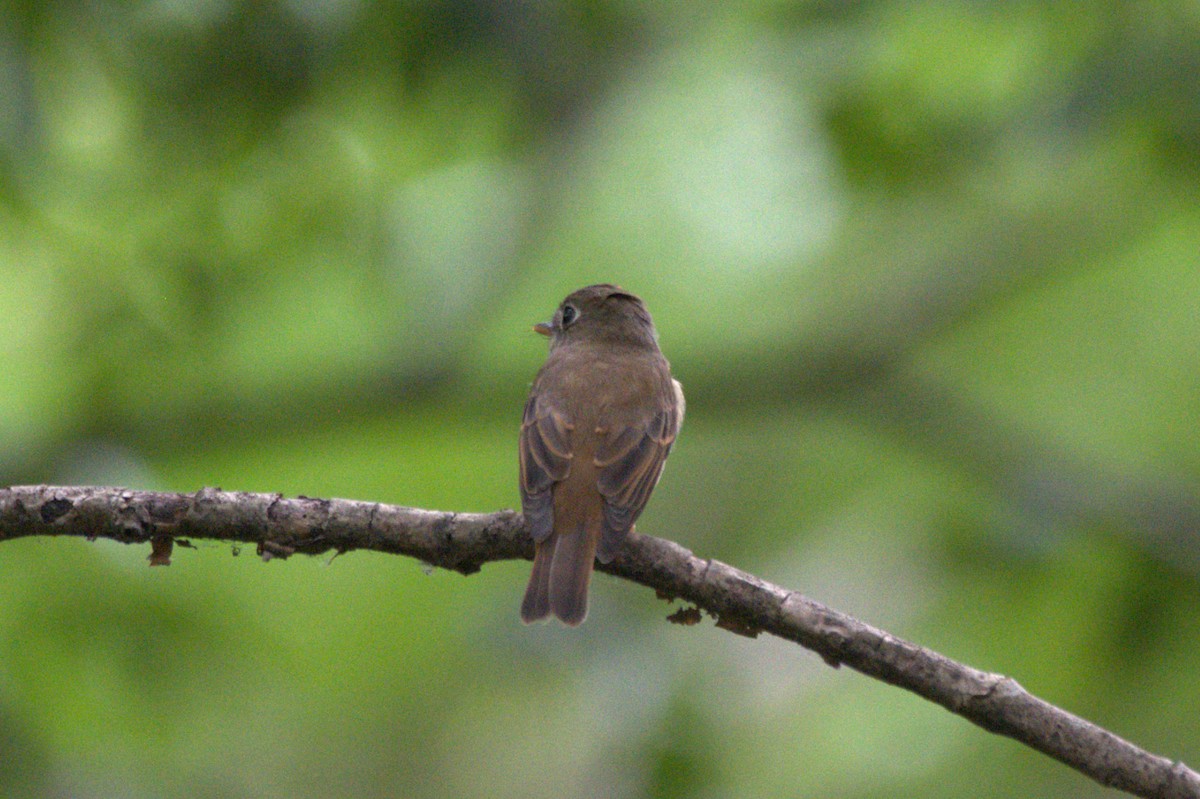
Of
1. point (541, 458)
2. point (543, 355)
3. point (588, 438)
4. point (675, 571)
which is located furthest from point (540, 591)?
point (543, 355)

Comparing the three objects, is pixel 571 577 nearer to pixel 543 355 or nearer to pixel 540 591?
pixel 540 591

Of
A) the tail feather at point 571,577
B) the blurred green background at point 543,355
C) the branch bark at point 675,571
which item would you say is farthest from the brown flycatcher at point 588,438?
the blurred green background at point 543,355

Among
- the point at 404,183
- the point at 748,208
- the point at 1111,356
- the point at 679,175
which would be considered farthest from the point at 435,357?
the point at 1111,356

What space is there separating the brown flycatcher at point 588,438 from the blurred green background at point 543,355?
961mm

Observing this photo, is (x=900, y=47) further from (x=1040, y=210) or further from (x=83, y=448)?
(x=83, y=448)

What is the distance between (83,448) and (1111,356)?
22.3 feet

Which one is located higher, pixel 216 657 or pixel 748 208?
pixel 748 208

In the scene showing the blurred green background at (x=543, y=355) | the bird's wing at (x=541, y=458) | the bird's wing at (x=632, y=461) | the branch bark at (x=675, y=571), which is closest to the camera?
the branch bark at (x=675, y=571)

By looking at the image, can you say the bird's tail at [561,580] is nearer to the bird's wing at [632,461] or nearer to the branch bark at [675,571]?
the bird's wing at [632,461]

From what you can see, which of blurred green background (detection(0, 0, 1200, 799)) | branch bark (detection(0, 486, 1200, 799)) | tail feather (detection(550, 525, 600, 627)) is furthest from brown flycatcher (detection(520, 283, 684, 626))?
blurred green background (detection(0, 0, 1200, 799))

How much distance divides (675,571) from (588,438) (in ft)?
5.19

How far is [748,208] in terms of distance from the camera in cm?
859

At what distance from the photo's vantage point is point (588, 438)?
17.3 feet

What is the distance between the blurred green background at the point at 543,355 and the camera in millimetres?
5695
